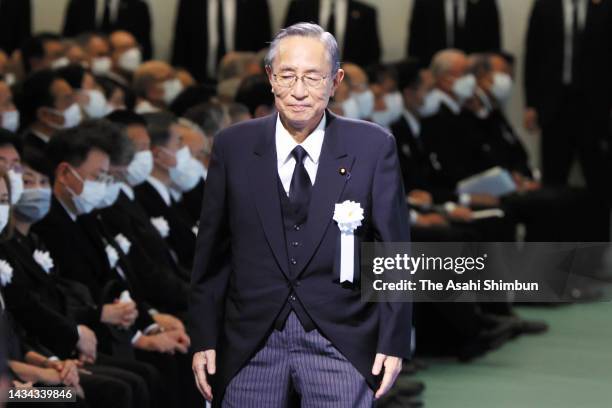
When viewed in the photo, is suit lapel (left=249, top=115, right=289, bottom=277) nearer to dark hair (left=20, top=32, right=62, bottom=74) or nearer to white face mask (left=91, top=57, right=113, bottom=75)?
dark hair (left=20, top=32, right=62, bottom=74)

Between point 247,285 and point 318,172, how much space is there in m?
0.29

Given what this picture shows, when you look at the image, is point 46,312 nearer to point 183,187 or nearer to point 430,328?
point 183,187

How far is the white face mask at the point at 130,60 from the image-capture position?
9.50m

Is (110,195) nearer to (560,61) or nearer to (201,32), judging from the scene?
(560,61)

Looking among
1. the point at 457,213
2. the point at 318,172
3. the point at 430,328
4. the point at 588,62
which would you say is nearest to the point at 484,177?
the point at 457,213

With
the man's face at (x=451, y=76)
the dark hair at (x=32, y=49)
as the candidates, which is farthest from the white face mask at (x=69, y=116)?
the man's face at (x=451, y=76)

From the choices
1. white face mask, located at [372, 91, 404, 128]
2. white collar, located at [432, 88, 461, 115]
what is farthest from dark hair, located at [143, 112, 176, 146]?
white collar, located at [432, 88, 461, 115]

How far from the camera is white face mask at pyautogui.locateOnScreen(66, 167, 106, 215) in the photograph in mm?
5172

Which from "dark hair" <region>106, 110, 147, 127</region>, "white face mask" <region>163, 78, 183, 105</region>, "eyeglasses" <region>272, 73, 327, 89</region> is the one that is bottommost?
"white face mask" <region>163, 78, 183, 105</region>

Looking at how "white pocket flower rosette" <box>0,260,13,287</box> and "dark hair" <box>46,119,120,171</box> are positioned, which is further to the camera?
"dark hair" <box>46,119,120,171</box>

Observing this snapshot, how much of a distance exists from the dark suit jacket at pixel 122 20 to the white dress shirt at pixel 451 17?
2.17 metres

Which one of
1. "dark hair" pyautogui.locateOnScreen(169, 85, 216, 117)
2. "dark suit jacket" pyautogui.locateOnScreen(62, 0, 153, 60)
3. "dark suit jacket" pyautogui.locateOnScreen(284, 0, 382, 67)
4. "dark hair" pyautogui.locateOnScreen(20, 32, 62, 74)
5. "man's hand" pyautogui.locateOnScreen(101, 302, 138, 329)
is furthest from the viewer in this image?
"dark suit jacket" pyautogui.locateOnScreen(284, 0, 382, 67)

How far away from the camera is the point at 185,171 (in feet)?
20.7

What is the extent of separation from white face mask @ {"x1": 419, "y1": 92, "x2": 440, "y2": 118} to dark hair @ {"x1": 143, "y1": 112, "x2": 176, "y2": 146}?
9.49 ft
